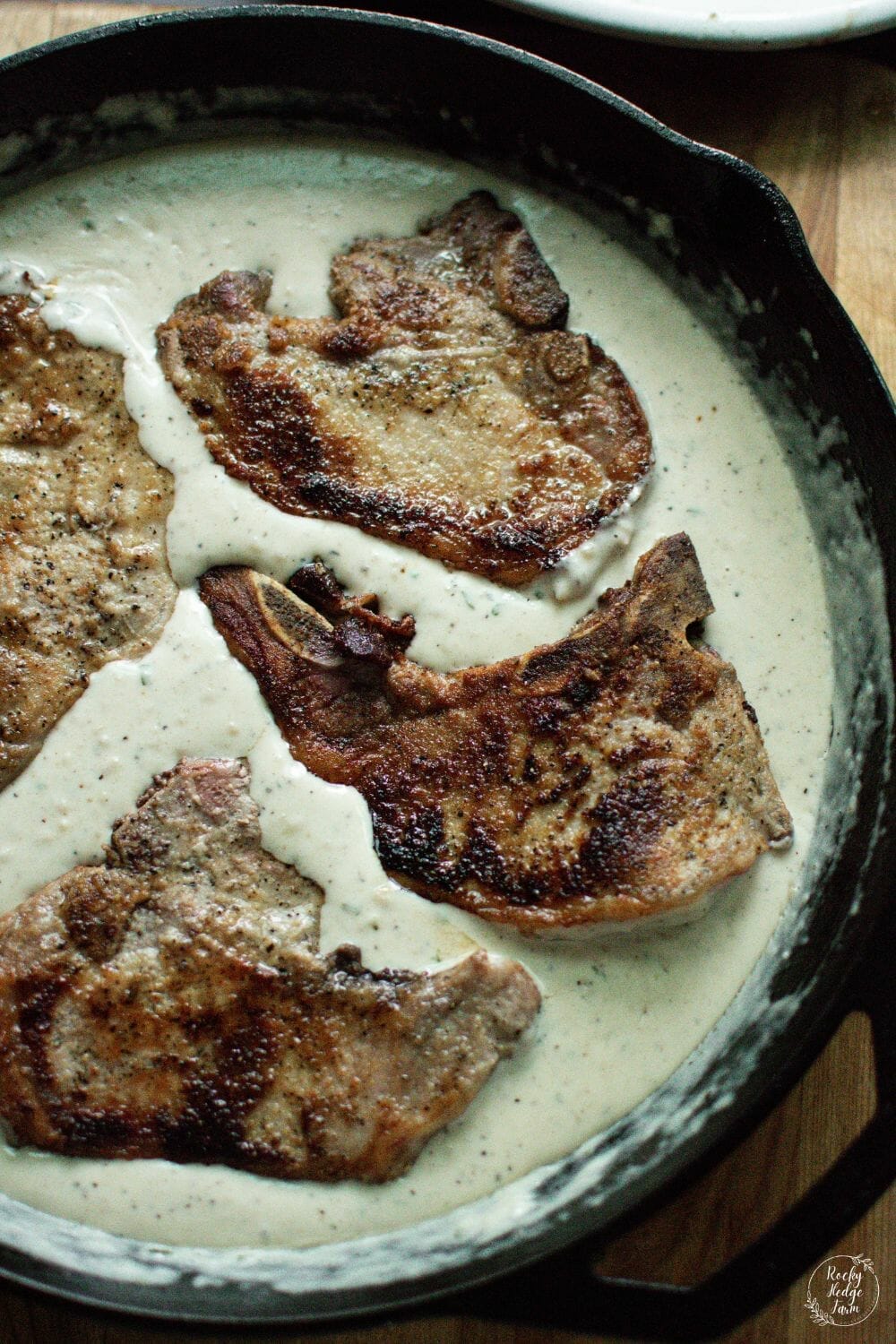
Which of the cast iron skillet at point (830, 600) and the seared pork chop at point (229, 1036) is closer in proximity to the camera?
the cast iron skillet at point (830, 600)

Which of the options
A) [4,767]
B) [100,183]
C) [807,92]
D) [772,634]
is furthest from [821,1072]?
[100,183]

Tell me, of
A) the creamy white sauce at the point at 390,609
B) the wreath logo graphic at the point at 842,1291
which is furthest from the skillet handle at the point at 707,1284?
the wreath logo graphic at the point at 842,1291

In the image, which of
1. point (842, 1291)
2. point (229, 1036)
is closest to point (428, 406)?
point (229, 1036)

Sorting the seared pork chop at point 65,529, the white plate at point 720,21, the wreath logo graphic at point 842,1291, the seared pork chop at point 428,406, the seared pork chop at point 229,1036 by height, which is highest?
the white plate at point 720,21

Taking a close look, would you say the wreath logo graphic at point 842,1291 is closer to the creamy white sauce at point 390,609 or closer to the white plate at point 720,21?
the creamy white sauce at point 390,609

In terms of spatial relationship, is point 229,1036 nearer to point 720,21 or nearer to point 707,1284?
point 707,1284

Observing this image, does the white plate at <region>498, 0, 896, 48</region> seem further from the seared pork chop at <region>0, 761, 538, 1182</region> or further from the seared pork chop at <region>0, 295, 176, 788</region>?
the seared pork chop at <region>0, 761, 538, 1182</region>
